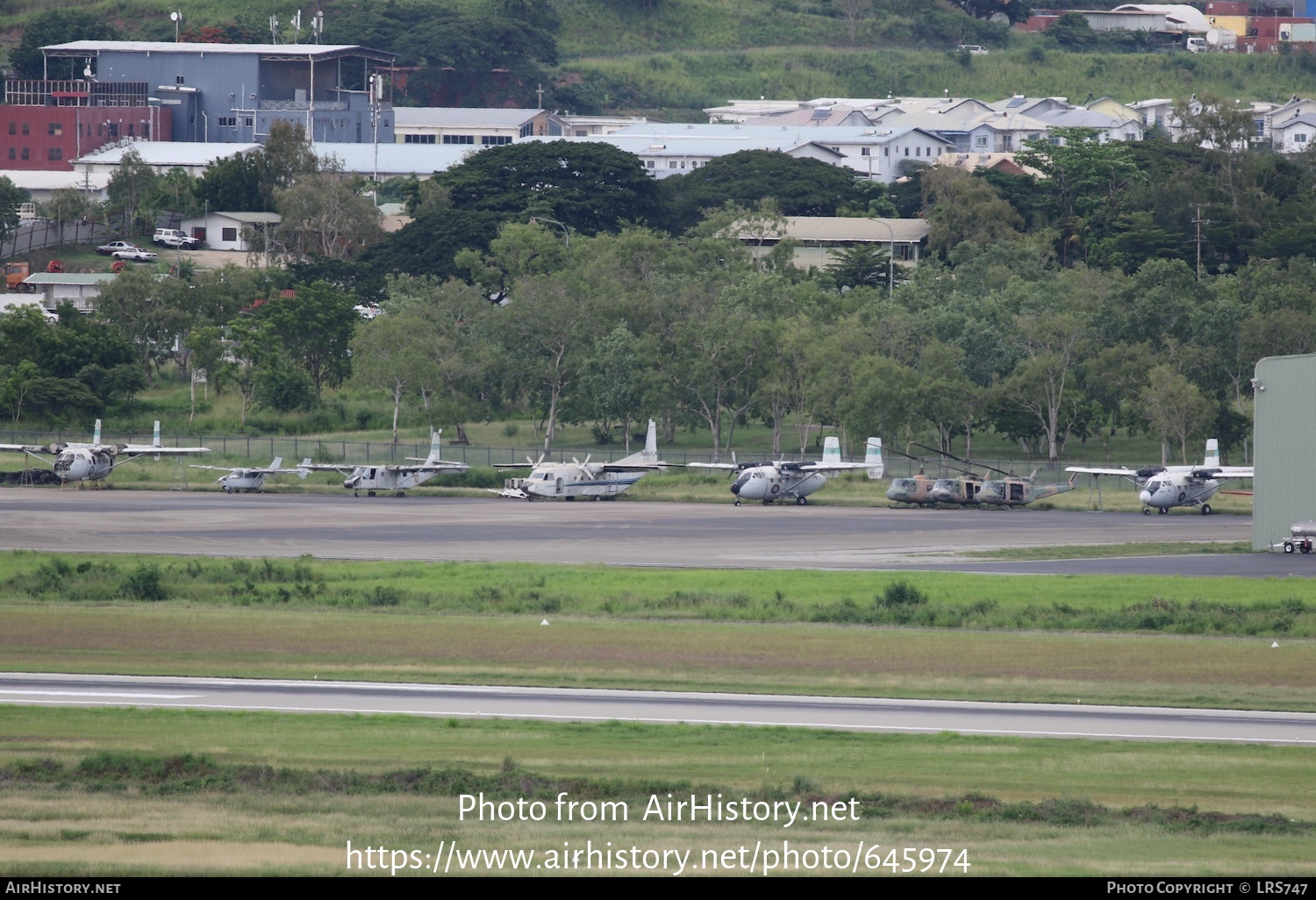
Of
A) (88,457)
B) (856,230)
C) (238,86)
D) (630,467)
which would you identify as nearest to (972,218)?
(856,230)

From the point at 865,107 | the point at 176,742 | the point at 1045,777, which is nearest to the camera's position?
the point at 1045,777

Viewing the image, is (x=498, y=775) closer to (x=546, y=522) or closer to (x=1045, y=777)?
(x=1045, y=777)

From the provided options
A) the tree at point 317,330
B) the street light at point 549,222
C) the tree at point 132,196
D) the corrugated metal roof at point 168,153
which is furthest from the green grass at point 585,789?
the corrugated metal roof at point 168,153

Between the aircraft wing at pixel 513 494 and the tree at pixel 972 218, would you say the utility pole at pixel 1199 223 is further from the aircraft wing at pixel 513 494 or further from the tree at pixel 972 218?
the aircraft wing at pixel 513 494

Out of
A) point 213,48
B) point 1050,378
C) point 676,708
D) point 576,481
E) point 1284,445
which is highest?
point 213,48

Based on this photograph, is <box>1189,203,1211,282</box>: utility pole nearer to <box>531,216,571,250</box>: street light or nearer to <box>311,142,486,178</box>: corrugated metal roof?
<box>531,216,571,250</box>: street light

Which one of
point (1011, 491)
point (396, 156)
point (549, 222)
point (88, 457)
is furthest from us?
point (396, 156)

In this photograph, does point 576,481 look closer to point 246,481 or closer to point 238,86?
point 246,481
